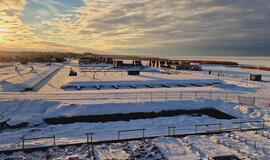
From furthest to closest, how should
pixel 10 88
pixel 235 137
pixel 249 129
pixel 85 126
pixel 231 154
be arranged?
pixel 10 88, pixel 85 126, pixel 249 129, pixel 235 137, pixel 231 154

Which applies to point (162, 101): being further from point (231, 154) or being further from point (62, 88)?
point (62, 88)

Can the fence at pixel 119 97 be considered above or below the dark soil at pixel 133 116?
above

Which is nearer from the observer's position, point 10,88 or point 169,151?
point 169,151

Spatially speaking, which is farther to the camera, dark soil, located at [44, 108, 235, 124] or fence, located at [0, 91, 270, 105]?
fence, located at [0, 91, 270, 105]

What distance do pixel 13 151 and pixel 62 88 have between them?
21679 mm

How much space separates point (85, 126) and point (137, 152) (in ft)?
20.8

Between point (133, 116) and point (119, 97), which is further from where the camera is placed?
point (119, 97)

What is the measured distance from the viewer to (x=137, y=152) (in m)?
10.4

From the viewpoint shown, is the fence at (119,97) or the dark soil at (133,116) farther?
the fence at (119,97)

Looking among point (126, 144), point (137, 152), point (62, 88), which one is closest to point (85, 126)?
point (126, 144)

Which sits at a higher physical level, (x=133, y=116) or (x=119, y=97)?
(x=119, y=97)

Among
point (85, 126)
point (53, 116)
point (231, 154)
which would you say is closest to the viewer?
point (231, 154)

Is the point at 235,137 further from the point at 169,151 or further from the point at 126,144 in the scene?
the point at 126,144

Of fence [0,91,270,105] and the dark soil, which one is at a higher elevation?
fence [0,91,270,105]
